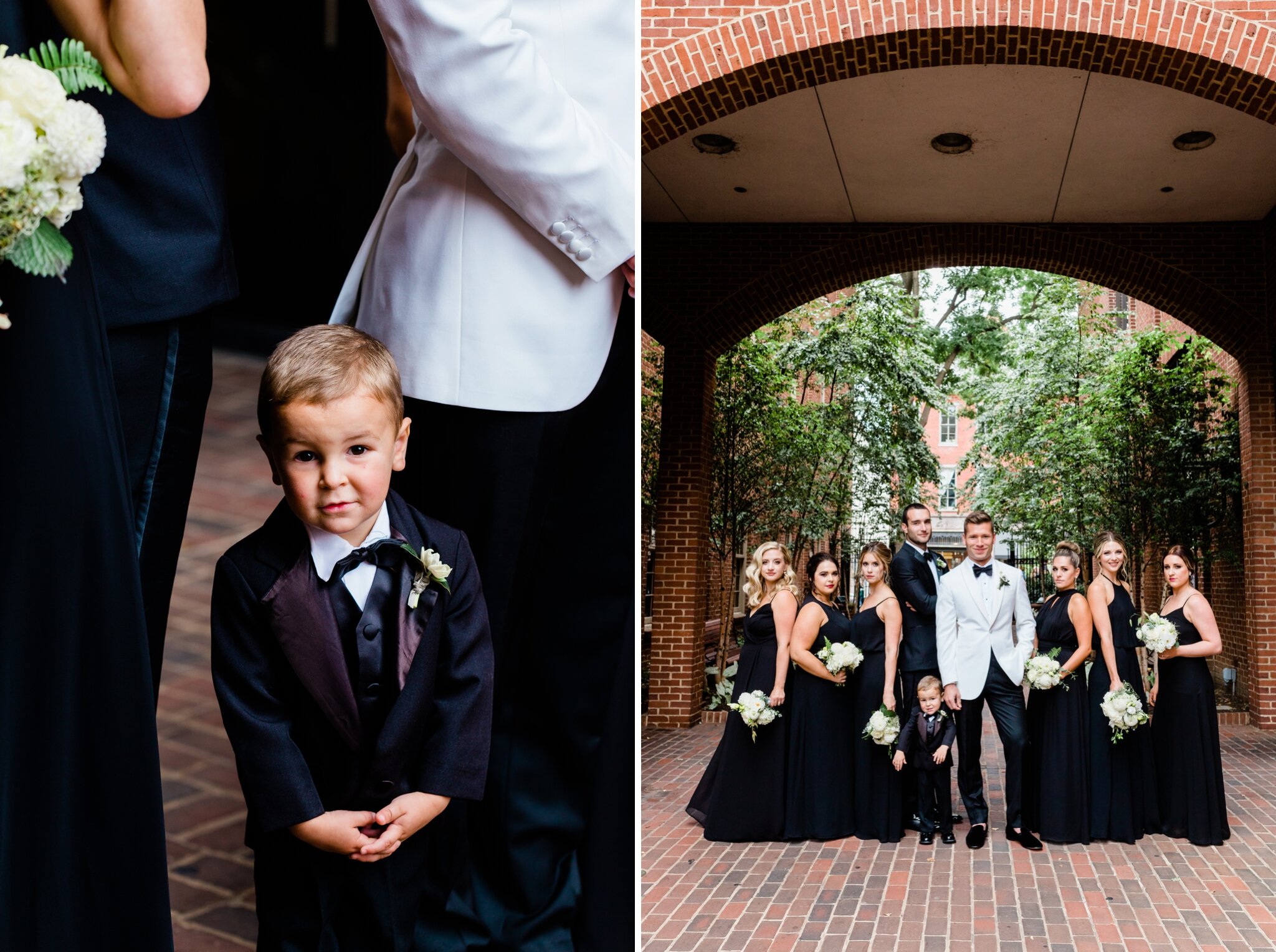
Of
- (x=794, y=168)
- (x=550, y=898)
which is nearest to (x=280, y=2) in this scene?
(x=550, y=898)

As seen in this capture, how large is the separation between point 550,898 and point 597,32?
5.59ft

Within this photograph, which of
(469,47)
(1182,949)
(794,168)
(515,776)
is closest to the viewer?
(469,47)

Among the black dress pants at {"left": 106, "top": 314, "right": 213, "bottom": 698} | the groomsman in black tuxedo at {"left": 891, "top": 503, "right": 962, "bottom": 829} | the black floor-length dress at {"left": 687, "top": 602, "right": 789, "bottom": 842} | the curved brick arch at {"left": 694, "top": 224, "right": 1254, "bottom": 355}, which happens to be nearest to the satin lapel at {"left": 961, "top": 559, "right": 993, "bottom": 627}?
the groomsman in black tuxedo at {"left": 891, "top": 503, "right": 962, "bottom": 829}

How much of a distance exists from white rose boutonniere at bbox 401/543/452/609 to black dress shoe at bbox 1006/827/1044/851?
641 cm

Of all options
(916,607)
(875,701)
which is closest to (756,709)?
(875,701)

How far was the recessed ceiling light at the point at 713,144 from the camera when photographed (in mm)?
9648

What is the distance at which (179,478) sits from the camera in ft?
5.05

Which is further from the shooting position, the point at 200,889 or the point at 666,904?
the point at 666,904

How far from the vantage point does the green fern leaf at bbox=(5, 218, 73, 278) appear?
4.13 feet

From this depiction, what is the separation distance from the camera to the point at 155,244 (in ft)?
4.80

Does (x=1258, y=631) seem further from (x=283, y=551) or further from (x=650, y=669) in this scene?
(x=283, y=551)

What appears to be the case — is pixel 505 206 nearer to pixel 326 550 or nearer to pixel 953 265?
pixel 326 550

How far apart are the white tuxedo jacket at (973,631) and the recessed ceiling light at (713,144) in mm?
4461

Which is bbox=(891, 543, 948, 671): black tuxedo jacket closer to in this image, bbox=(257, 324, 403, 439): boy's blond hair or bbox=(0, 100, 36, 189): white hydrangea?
bbox=(257, 324, 403, 439): boy's blond hair
